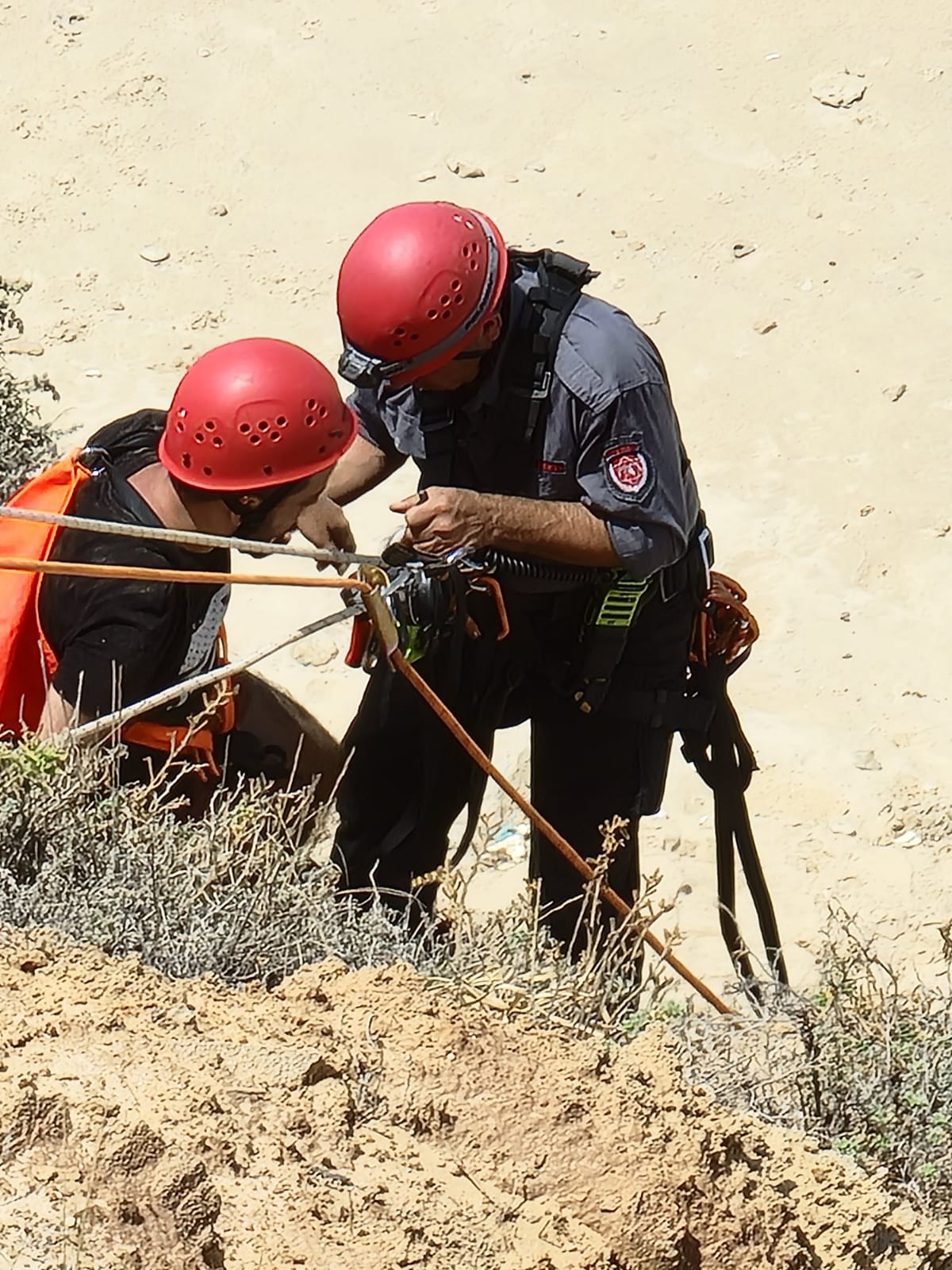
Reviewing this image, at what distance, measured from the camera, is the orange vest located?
10.3 feet

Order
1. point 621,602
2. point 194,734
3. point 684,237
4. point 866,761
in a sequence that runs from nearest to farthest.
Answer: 1. point 194,734
2. point 621,602
3. point 866,761
4. point 684,237

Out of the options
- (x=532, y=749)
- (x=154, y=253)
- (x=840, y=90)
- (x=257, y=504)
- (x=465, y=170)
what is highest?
(x=257, y=504)

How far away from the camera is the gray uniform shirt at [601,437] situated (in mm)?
3301

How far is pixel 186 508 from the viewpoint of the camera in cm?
318

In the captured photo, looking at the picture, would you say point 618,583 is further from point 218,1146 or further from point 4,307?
point 4,307

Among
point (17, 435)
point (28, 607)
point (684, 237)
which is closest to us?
point (28, 607)

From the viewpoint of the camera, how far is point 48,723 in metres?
3.17

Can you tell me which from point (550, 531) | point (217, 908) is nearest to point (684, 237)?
point (550, 531)

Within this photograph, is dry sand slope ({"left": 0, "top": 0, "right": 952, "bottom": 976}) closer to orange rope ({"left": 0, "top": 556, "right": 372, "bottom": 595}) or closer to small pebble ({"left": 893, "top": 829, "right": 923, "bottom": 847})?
small pebble ({"left": 893, "top": 829, "right": 923, "bottom": 847})

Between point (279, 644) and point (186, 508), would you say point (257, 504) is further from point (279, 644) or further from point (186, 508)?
point (279, 644)

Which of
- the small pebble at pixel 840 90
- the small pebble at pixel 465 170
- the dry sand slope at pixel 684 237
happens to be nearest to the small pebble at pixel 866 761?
the dry sand slope at pixel 684 237

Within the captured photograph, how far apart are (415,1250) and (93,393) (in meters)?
5.42

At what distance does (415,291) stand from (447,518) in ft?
1.55

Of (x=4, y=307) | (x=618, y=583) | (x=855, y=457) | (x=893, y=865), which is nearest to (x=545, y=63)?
(x=855, y=457)
